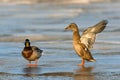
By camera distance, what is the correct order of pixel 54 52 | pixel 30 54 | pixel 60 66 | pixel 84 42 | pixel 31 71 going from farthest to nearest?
pixel 54 52
pixel 84 42
pixel 30 54
pixel 60 66
pixel 31 71

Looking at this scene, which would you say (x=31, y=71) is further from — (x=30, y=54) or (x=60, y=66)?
(x=30, y=54)

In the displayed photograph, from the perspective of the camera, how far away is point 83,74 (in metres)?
9.76

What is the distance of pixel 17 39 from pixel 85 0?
2206 cm

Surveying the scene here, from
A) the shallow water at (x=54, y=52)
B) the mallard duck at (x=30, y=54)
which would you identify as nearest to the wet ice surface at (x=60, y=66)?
the shallow water at (x=54, y=52)

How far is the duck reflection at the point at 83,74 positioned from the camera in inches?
367

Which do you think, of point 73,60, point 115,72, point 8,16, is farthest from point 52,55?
point 8,16

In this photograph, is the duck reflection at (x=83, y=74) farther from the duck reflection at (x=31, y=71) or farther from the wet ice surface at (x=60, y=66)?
the duck reflection at (x=31, y=71)

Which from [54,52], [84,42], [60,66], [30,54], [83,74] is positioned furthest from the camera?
[54,52]

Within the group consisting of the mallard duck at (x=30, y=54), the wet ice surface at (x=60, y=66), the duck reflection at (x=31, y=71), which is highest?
the mallard duck at (x=30, y=54)

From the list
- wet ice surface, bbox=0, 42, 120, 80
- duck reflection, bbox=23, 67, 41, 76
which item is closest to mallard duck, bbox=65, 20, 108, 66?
wet ice surface, bbox=0, 42, 120, 80

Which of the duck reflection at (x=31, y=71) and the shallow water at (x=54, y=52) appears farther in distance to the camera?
the duck reflection at (x=31, y=71)

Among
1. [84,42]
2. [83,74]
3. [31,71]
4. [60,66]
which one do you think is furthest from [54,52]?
[83,74]

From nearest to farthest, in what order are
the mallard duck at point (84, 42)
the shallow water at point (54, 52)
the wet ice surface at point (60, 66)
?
1. the wet ice surface at point (60, 66)
2. the shallow water at point (54, 52)
3. the mallard duck at point (84, 42)

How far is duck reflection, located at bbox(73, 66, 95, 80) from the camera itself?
9.31 metres
